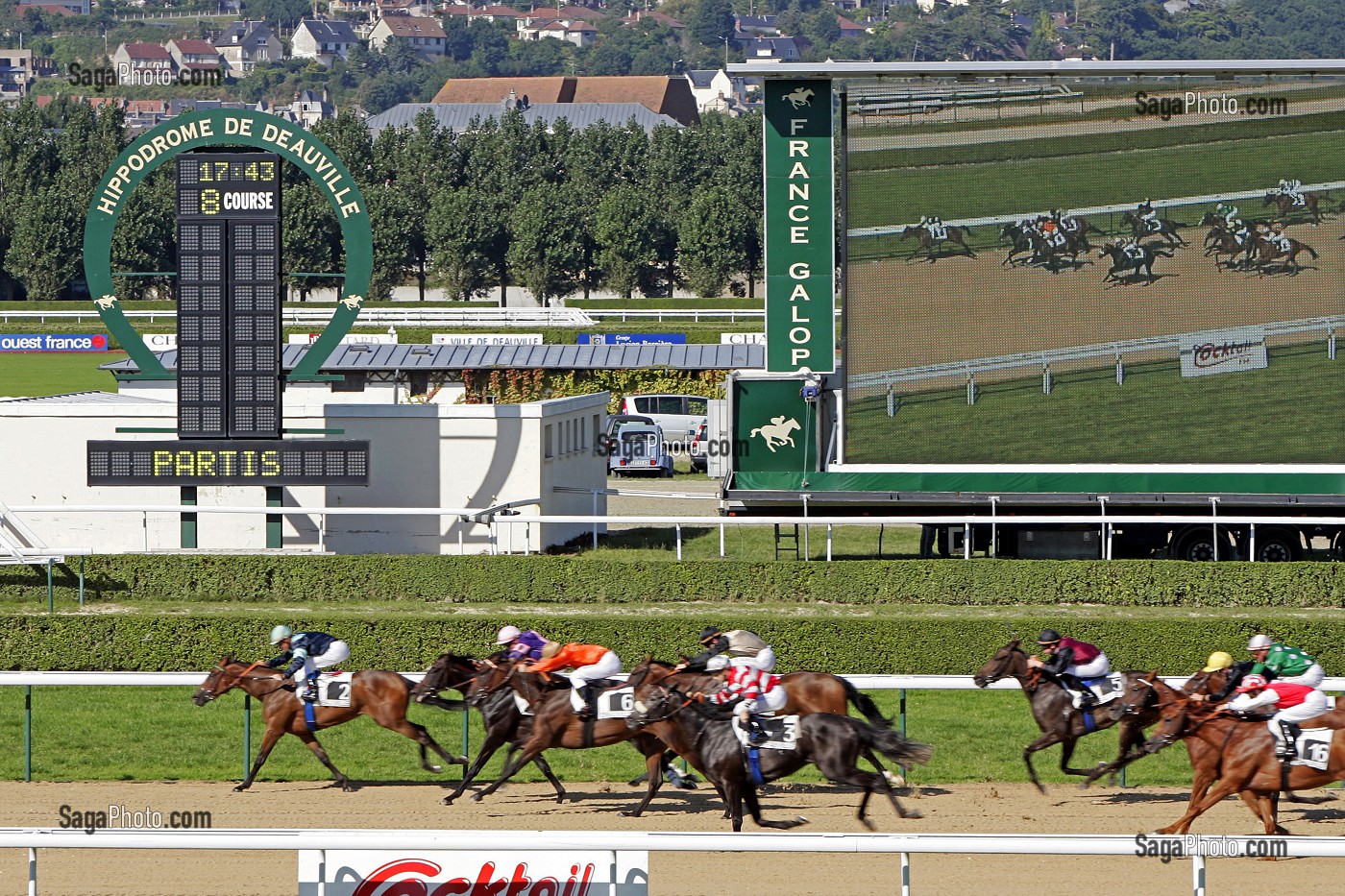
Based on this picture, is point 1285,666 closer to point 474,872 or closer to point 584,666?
point 584,666

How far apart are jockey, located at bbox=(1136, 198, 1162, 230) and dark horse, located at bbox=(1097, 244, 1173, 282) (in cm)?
21

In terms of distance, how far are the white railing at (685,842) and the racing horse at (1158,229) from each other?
11.1 meters

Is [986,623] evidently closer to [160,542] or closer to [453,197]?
[160,542]

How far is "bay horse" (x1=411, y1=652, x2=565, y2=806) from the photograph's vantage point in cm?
1093

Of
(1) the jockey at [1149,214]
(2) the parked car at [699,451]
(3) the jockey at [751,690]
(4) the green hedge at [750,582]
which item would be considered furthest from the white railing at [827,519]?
(2) the parked car at [699,451]

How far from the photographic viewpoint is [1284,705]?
32.8ft

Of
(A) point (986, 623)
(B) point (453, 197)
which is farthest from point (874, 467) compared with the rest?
(B) point (453, 197)

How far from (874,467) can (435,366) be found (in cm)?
1569

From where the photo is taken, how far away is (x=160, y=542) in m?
19.5

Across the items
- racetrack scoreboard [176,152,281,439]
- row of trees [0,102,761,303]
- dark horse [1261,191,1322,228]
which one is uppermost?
row of trees [0,102,761,303]

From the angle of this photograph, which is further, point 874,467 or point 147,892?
point 874,467

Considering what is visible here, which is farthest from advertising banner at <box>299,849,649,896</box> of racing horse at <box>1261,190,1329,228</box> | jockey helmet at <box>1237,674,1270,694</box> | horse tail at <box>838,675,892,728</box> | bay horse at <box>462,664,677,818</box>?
racing horse at <box>1261,190,1329,228</box>

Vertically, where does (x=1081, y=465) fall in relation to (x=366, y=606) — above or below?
above

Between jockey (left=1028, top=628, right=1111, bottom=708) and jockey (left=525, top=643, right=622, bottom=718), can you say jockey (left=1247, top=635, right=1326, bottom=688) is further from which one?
jockey (left=525, top=643, right=622, bottom=718)
